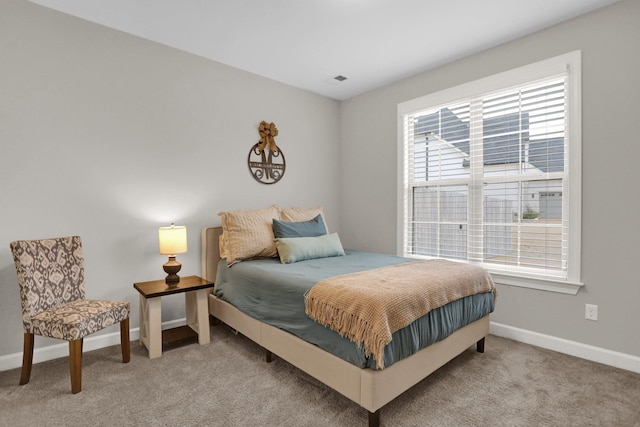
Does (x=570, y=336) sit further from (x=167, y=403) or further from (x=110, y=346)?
(x=110, y=346)

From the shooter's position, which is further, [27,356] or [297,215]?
[297,215]

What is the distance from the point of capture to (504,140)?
3.02 metres

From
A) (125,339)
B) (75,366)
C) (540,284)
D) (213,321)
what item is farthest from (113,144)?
(540,284)

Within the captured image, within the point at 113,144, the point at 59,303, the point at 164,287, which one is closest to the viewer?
the point at 59,303

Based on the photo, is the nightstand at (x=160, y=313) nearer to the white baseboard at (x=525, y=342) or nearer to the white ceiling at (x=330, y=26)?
the white baseboard at (x=525, y=342)

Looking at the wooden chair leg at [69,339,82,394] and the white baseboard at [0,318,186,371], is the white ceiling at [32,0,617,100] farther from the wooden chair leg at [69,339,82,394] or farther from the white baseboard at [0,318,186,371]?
the white baseboard at [0,318,186,371]

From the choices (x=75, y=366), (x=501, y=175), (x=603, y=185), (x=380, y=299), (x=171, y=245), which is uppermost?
(x=501, y=175)

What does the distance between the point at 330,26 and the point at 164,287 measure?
8.42ft

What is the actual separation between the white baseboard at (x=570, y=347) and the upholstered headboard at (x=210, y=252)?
9.03 ft

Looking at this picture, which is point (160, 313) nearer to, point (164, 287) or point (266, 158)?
point (164, 287)

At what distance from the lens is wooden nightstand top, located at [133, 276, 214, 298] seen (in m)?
2.52

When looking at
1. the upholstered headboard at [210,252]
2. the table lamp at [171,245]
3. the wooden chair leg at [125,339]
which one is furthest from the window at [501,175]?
the wooden chair leg at [125,339]

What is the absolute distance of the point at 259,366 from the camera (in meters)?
2.41

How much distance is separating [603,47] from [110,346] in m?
4.59
